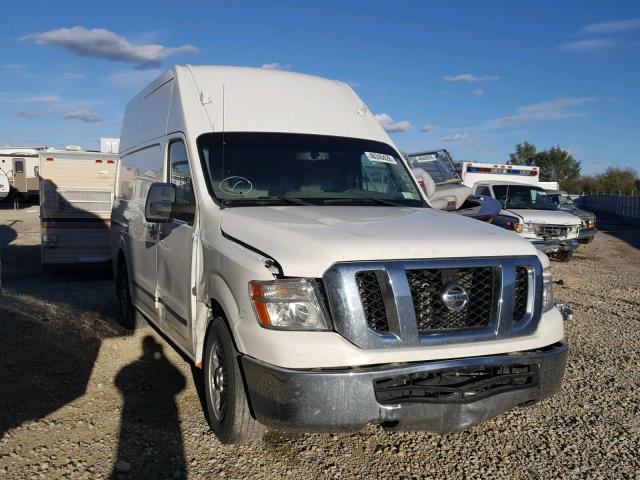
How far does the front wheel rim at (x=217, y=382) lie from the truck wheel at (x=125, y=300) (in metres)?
3.06

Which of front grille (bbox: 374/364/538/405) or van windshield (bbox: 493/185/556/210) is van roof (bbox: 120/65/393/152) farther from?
van windshield (bbox: 493/185/556/210)

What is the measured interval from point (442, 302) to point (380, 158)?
211 cm

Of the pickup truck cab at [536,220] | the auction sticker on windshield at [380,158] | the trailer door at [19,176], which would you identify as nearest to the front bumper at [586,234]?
the pickup truck cab at [536,220]

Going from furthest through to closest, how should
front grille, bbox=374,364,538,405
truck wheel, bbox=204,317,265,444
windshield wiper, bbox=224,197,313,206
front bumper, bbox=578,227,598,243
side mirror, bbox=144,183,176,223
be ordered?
front bumper, bbox=578,227,598,243
side mirror, bbox=144,183,176,223
windshield wiper, bbox=224,197,313,206
truck wheel, bbox=204,317,265,444
front grille, bbox=374,364,538,405

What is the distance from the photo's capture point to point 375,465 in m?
3.86

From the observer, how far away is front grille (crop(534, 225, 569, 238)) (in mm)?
13406

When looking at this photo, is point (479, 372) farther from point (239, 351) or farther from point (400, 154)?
point (400, 154)

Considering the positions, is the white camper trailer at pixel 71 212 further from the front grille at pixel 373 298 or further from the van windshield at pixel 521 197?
the front grille at pixel 373 298

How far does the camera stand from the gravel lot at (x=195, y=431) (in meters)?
3.80

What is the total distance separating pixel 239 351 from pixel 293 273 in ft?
1.99

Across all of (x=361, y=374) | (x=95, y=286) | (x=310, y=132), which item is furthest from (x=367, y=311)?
(x=95, y=286)

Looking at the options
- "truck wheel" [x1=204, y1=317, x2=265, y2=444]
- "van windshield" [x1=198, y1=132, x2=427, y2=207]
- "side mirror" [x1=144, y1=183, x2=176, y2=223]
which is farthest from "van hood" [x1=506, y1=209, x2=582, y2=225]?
"truck wheel" [x1=204, y1=317, x2=265, y2=444]

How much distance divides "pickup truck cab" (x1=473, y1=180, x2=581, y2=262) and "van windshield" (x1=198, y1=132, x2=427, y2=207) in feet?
27.3

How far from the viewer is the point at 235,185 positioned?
461cm
